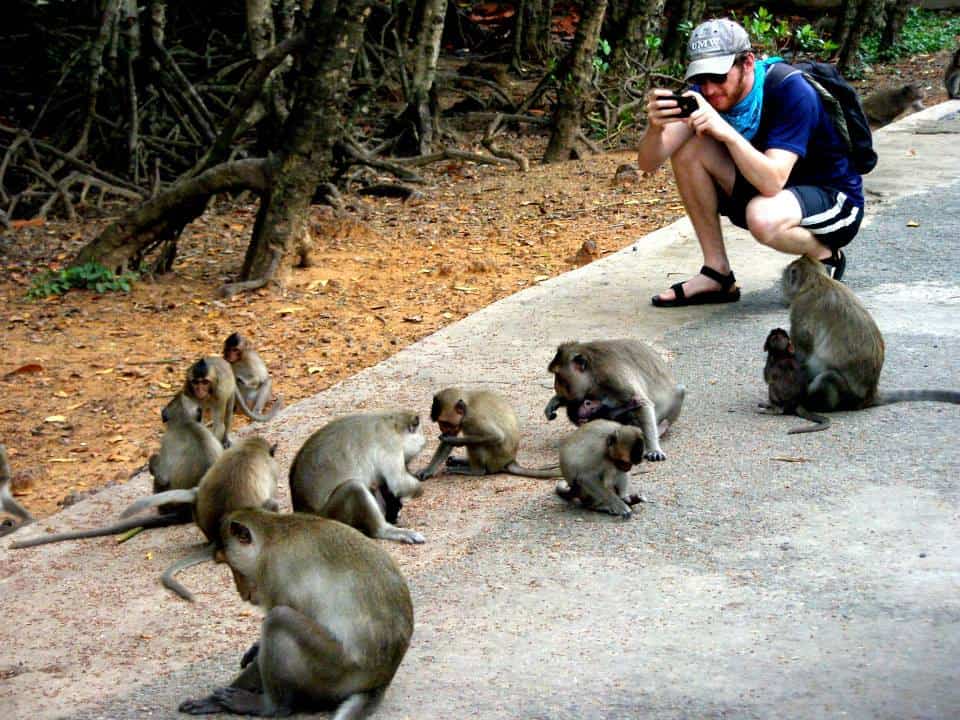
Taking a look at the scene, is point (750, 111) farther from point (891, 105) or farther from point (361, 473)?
point (891, 105)

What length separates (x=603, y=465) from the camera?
4461 mm

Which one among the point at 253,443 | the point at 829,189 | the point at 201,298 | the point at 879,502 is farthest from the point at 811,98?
the point at 201,298

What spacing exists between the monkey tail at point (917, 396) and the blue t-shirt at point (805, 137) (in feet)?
4.95

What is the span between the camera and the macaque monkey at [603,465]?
14.4 feet

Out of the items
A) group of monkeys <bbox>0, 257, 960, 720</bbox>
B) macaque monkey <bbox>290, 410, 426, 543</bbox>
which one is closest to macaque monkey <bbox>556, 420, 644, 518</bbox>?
group of monkeys <bbox>0, 257, 960, 720</bbox>

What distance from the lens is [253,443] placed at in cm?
453

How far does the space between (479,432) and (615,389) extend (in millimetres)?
570

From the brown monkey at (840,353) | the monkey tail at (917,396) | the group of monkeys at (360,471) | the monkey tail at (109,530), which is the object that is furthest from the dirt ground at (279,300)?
the monkey tail at (917,396)

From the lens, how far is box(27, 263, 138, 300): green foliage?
8898mm

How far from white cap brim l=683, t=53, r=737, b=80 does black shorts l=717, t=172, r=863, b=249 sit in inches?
28.0

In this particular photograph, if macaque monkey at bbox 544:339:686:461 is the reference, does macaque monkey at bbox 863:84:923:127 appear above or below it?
above

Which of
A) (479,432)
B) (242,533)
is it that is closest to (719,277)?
(479,432)

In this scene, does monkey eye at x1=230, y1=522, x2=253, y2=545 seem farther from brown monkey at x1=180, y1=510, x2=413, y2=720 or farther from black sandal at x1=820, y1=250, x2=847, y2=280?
black sandal at x1=820, y1=250, x2=847, y2=280

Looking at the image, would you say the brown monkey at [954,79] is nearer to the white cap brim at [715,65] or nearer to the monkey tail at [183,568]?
the white cap brim at [715,65]
